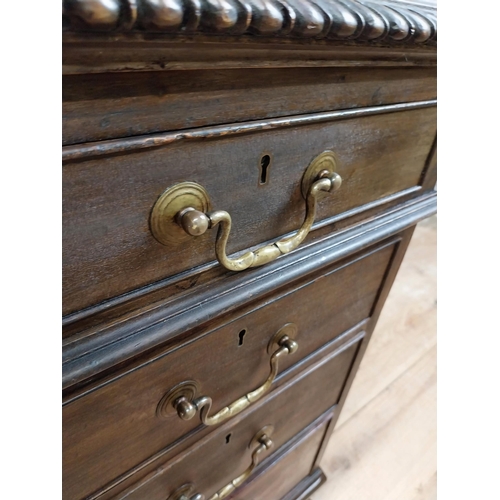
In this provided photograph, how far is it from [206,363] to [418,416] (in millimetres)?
867

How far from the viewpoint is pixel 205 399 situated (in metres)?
0.40

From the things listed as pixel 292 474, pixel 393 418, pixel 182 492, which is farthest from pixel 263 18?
pixel 393 418

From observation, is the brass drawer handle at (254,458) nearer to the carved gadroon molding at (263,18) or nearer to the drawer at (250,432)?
the drawer at (250,432)

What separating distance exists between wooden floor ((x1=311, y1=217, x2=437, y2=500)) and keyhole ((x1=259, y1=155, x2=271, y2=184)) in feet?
2.67

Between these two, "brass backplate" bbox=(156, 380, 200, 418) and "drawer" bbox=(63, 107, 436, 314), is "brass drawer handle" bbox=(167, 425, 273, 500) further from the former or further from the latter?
"drawer" bbox=(63, 107, 436, 314)

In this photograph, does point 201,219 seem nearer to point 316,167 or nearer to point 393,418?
point 316,167

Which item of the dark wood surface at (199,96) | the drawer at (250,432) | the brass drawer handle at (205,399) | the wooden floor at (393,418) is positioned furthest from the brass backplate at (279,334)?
the wooden floor at (393,418)

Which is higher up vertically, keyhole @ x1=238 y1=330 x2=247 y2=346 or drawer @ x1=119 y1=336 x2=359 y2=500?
keyhole @ x1=238 y1=330 x2=247 y2=346

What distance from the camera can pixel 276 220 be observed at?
0.37m

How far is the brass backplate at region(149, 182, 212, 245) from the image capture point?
29 centimetres

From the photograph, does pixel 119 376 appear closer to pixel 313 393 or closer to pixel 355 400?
pixel 313 393

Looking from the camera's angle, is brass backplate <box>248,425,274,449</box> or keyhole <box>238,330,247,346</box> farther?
brass backplate <box>248,425,274,449</box>

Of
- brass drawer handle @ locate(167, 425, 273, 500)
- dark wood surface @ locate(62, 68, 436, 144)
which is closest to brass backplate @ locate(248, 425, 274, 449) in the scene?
brass drawer handle @ locate(167, 425, 273, 500)

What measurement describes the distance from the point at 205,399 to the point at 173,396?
3 cm
